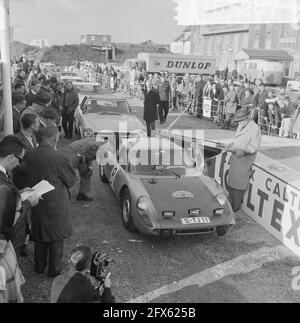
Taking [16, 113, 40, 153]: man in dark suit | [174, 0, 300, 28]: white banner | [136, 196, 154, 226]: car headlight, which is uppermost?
[174, 0, 300, 28]: white banner

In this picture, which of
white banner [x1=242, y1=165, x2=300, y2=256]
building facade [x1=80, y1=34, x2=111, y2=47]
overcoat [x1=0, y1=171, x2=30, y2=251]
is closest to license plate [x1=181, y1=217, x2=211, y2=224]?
white banner [x1=242, y1=165, x2=300, y2=256]

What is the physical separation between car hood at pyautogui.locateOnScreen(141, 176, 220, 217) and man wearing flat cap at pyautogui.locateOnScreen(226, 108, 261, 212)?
2.23ft

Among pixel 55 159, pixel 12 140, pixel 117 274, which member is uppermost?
pixel 12 140

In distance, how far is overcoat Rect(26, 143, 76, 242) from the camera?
4.19 m

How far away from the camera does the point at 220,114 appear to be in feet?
51.8

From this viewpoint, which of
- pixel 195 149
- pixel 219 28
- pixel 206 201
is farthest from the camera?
pixel 219 28

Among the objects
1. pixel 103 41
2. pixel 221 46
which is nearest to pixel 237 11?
pixel 103 41

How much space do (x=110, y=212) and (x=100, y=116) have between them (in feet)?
16.6

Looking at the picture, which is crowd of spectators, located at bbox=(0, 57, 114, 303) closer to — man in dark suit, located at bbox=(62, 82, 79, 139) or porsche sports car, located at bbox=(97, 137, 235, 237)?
porsche sports car, located at bbox=(97, 137, 235, 237)

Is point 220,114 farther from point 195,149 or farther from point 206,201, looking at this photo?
point 206,201

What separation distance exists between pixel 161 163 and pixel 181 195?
38.5 inches

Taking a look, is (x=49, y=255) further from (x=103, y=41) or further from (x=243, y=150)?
(x=103, y=41)

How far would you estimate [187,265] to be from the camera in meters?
5.10
